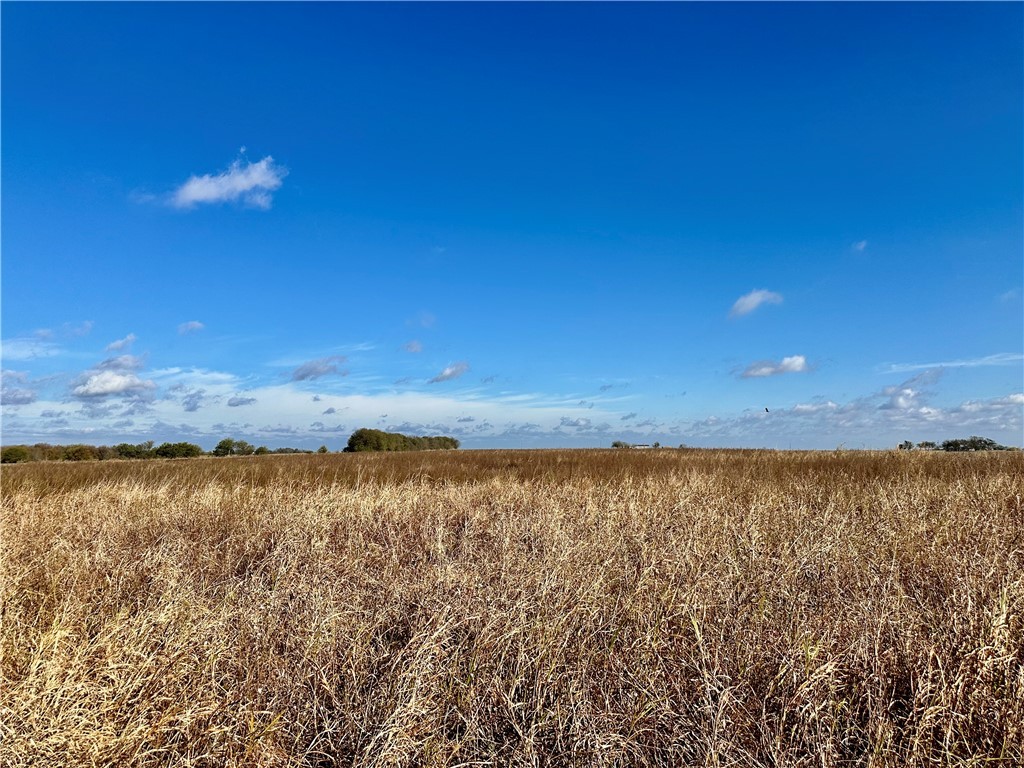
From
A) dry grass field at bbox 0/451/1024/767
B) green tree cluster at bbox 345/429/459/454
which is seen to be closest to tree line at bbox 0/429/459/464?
green tree cluster at bbox 345/429/459/454

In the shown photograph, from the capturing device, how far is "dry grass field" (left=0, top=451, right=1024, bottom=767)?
2.71 metres

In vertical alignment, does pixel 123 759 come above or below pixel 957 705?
below

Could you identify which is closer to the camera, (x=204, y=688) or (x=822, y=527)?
(x=204, y=688)

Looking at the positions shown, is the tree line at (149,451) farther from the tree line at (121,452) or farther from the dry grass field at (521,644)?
the dry grass field at (521,644)

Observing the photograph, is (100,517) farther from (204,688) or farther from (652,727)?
(652,727)

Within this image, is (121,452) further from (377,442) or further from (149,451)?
(377,442)

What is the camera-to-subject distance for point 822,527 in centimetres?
652

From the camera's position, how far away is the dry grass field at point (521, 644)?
2.71m

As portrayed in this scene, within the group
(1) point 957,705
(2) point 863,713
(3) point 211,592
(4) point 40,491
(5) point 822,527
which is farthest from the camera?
(4) point 40,491

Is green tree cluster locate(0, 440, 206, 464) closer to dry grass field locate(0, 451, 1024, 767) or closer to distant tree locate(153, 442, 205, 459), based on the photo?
distant tree locate(153, 442, 205, 459)

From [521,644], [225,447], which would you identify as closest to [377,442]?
[225,447]

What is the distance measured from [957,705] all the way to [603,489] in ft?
25.5

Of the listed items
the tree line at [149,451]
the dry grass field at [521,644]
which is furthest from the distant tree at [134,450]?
the dry grass field at [521,644]

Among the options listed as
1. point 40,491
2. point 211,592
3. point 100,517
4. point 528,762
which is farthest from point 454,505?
point 40,491
